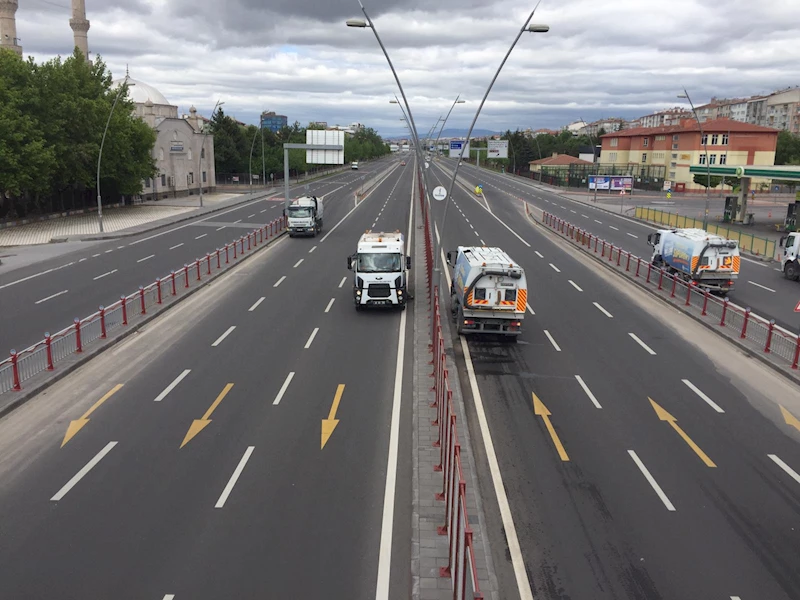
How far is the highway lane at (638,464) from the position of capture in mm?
9289

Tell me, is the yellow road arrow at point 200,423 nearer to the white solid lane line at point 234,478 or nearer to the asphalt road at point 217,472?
the asphalt road at point 217,472

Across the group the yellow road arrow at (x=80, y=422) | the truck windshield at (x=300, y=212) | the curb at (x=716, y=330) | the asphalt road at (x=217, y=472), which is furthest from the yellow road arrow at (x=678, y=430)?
the truck windshield at (x=300, y=212)

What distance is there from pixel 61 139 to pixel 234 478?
4644 centimetres

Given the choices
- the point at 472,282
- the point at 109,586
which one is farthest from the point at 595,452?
the point at 109,586

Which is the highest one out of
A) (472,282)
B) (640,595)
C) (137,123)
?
(137,123)

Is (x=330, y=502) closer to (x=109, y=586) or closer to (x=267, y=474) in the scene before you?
(x=267, y=474)

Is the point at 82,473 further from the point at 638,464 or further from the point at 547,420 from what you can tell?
the point at 638,464

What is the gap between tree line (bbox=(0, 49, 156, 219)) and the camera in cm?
4356

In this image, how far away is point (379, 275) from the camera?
2388 cm

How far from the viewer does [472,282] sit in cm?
1964

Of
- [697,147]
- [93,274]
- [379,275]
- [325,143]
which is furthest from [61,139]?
[697,147]

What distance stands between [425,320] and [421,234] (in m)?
24.0

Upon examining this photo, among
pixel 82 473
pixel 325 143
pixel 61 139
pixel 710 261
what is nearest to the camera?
pixel 82 473

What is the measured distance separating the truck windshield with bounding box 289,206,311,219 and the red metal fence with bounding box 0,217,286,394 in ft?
40.0
